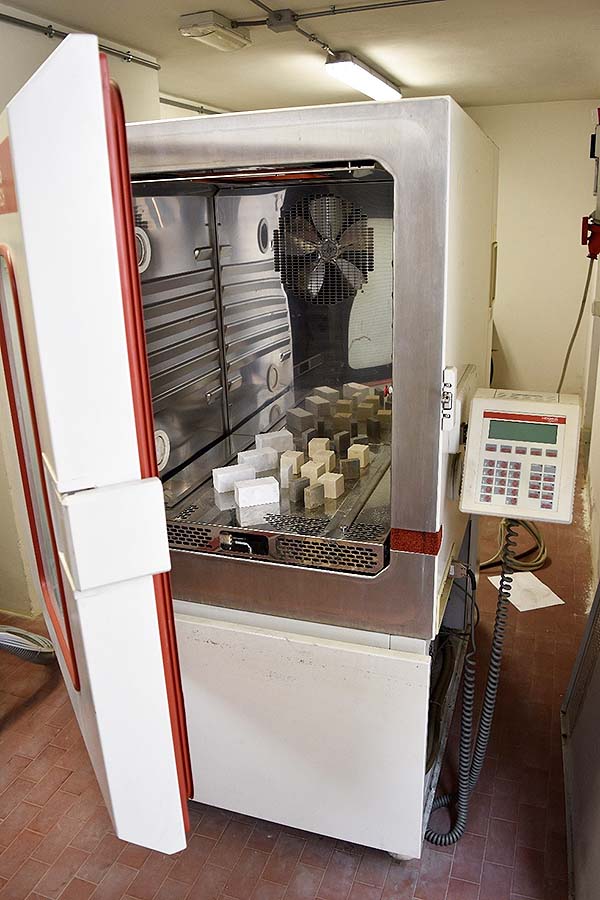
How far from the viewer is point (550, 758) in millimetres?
2357

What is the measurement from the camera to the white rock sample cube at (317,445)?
1995mm

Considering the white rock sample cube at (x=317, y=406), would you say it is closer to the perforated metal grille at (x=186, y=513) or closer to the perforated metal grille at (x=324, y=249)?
the perforated metal grille at (x=324, y=249)

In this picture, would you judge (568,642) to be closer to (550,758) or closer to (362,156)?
(550,758)

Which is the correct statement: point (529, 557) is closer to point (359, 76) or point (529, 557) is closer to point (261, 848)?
point (261, 848)

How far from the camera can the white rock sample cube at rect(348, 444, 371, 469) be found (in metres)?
1.96

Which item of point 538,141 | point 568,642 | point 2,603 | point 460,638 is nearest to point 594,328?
point 538,141

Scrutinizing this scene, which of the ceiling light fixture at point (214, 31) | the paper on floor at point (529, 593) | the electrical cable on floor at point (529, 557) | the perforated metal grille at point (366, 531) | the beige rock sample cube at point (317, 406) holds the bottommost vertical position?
the paper on floor at point (529, 593)

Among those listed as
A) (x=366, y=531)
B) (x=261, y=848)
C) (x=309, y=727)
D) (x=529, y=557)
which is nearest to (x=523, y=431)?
(x=366, y=531)

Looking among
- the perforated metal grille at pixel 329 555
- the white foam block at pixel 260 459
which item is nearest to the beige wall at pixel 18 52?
the white foam block at pixel 260 459

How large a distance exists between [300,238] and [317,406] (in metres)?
0.49

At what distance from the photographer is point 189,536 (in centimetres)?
173

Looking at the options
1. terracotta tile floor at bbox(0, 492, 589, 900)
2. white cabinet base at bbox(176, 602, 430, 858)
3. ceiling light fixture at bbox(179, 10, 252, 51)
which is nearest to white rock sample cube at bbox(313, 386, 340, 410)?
white cabinet base at bbox(176, 602, 430, 858)

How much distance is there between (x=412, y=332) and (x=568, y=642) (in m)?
2.14

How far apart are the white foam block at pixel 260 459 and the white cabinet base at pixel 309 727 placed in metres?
0.42
